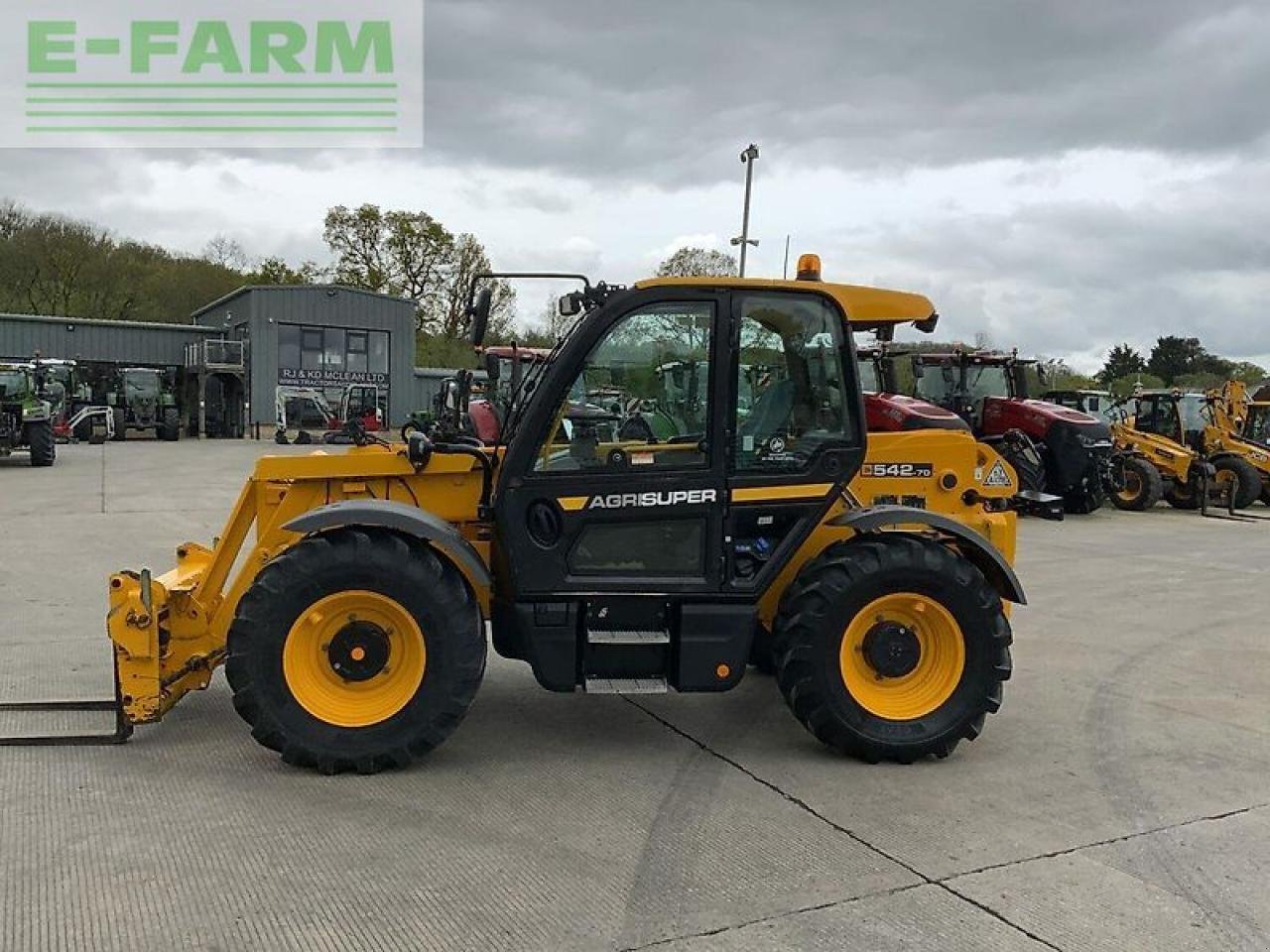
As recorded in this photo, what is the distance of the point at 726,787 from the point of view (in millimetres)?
4398

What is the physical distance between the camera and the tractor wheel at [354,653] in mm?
4316

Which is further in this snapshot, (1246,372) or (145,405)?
(1246,372)

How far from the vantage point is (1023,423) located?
1587cm

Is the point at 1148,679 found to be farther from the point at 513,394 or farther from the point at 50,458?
the point at 50,458

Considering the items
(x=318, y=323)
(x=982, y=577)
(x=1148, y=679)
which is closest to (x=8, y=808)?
(x=982, y=577)

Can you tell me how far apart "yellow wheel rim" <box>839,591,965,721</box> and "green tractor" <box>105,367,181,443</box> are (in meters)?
31.8

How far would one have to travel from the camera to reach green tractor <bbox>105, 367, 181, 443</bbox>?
32.9 meters

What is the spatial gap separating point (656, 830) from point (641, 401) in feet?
5.95

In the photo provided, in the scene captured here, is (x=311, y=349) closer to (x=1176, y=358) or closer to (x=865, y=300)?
(x=865, y=300)

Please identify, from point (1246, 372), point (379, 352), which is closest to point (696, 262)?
point (379, 352)

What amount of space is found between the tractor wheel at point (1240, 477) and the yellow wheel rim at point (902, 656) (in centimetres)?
1547

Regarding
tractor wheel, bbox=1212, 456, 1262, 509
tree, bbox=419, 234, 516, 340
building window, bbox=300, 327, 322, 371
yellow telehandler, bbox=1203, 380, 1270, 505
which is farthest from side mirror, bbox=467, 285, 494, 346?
tree, bbox=419, 234, 516, 340

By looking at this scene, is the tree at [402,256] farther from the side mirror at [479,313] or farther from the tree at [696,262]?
the side mirror at [479,313]

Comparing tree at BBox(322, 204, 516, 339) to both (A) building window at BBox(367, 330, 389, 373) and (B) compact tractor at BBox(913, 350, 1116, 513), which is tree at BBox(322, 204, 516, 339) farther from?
(B) compact tractor at BBox(913, 350, 1116, 513)
